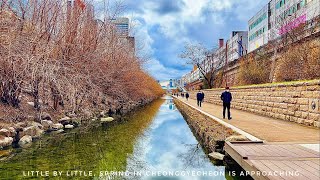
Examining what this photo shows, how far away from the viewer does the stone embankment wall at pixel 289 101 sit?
35.0 feet

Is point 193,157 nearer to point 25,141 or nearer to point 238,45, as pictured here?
point 25,141

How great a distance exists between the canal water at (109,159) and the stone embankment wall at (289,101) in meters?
4.11

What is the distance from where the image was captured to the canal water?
7.91m

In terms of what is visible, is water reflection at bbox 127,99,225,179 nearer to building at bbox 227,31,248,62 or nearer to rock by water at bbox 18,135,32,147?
rock by water at bbox 18,135,32,147

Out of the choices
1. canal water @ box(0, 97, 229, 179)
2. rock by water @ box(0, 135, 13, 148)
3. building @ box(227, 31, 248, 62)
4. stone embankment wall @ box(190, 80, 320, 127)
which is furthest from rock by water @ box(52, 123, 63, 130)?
building @ box(227, 31, 248, 62)

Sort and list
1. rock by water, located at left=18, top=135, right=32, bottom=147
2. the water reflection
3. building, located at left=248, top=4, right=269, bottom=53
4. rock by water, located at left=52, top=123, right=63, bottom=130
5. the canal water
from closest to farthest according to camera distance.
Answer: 1. the canal water
2. the water reflection
3. rock by water, located at left=18, top=135, right=32, bottom=147
4. rock by water, located at left=52, top=123, right=63, bottom=130
5. building, located at left=248, top=4, right=269, bottom=53

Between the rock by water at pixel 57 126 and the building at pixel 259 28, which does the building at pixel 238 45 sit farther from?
the rock by water at pixel 57 126

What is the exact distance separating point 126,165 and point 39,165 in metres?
2.47

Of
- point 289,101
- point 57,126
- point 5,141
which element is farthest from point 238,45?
point 5,141

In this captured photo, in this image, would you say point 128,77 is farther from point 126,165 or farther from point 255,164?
point 255,164

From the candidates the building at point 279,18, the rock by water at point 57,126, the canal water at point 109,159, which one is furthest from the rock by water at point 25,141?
the building at point 279,18

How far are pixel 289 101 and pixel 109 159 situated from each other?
7.95 meters

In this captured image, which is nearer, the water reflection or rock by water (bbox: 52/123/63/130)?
the water reflection

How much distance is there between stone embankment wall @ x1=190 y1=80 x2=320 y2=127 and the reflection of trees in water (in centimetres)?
413
